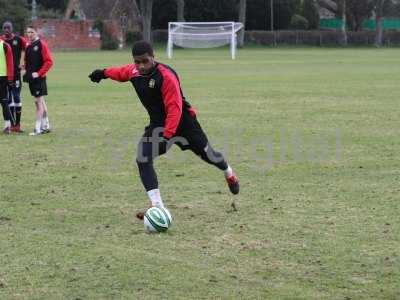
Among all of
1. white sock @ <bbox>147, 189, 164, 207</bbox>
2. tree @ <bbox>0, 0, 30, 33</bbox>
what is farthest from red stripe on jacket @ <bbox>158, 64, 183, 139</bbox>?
tree @ <bbox>0, 0, 30, 33</bbox>

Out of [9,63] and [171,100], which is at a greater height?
[171,100]

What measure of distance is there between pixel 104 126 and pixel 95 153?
141 inches

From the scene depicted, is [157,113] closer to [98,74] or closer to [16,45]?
[98,74]

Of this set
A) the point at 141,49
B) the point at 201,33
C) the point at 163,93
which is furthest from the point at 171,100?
the point at 201,33

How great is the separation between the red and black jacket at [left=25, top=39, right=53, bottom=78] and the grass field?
1312mm

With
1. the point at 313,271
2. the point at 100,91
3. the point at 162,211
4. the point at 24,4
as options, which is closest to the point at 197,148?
the point at 162,211

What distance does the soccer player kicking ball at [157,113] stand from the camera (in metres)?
8.22

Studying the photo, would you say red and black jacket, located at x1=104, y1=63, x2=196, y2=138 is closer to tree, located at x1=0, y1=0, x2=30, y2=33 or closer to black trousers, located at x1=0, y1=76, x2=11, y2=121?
black trousers, located at x1=0, y1=76, x2=11, y2=121

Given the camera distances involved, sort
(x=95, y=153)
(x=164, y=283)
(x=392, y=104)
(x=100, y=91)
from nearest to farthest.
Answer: (x=164, y=283), (x=95, y=153), (x=392, y=104), (x=100, y=91)

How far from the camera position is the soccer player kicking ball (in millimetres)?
8219

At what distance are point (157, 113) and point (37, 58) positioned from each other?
7.49 meters

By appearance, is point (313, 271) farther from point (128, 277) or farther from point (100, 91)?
point (100, 91)

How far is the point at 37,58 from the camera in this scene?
15.6 meters

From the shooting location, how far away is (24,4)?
72812 millimetres
